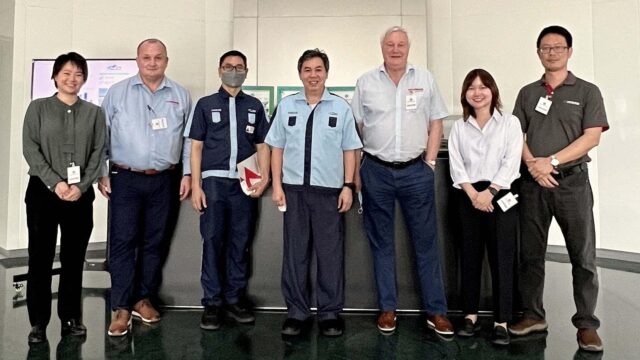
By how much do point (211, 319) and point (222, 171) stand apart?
0.94 m

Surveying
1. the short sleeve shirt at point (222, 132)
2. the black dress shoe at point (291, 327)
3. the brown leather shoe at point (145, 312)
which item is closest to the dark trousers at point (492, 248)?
the black dress shoe at point (291, 327)

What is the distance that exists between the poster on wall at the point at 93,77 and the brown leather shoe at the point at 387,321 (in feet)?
12.6

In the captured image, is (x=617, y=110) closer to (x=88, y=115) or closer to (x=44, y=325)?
(x=88, y=115)

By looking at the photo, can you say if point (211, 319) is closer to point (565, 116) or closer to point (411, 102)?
point (411, 102)

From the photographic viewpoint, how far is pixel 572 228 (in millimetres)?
2436

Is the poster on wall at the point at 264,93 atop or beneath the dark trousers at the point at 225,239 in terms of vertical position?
atop

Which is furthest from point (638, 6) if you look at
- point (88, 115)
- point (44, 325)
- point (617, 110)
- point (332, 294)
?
point (44, 325)

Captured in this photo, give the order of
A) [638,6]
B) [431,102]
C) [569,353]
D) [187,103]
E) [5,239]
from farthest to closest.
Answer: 1. [5,239]
2. [638,6]
3. [187,103]
4. [431,102]
5. [569,353]

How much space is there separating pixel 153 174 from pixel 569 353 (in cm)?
263

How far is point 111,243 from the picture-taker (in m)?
2.76

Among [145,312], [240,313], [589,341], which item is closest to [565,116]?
[589,341]

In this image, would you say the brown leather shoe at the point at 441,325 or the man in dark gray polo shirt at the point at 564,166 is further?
the brown leather shoe at the point at 441,325

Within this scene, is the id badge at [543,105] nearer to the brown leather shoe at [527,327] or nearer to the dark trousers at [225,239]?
the brown leather shoe at [527,327]

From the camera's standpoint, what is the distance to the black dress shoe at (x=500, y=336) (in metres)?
2.46
